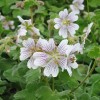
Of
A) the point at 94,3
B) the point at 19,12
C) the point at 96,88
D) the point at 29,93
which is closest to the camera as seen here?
the point at 29,93

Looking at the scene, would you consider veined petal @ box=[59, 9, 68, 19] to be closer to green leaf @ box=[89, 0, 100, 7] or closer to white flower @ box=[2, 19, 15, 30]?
white flower @ box=[2, 19, 15, 30]

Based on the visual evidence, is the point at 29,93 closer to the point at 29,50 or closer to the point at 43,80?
the point at 43,80

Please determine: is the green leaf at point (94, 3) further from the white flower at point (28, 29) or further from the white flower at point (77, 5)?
the white flower at point (28, 29)

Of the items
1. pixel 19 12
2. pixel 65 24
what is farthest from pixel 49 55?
pixel 19 12

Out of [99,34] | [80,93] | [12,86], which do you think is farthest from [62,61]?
[99,34]

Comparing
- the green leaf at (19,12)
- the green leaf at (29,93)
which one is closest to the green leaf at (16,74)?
the green leaf at (29,93)

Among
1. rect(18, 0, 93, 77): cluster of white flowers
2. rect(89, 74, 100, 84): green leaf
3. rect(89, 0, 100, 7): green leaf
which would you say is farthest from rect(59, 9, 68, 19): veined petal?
rect(89, 0, 100, 7): green leaf

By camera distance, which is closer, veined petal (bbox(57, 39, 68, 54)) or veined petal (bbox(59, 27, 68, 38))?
veined petal (bbox(57, 39, 68, 54))
